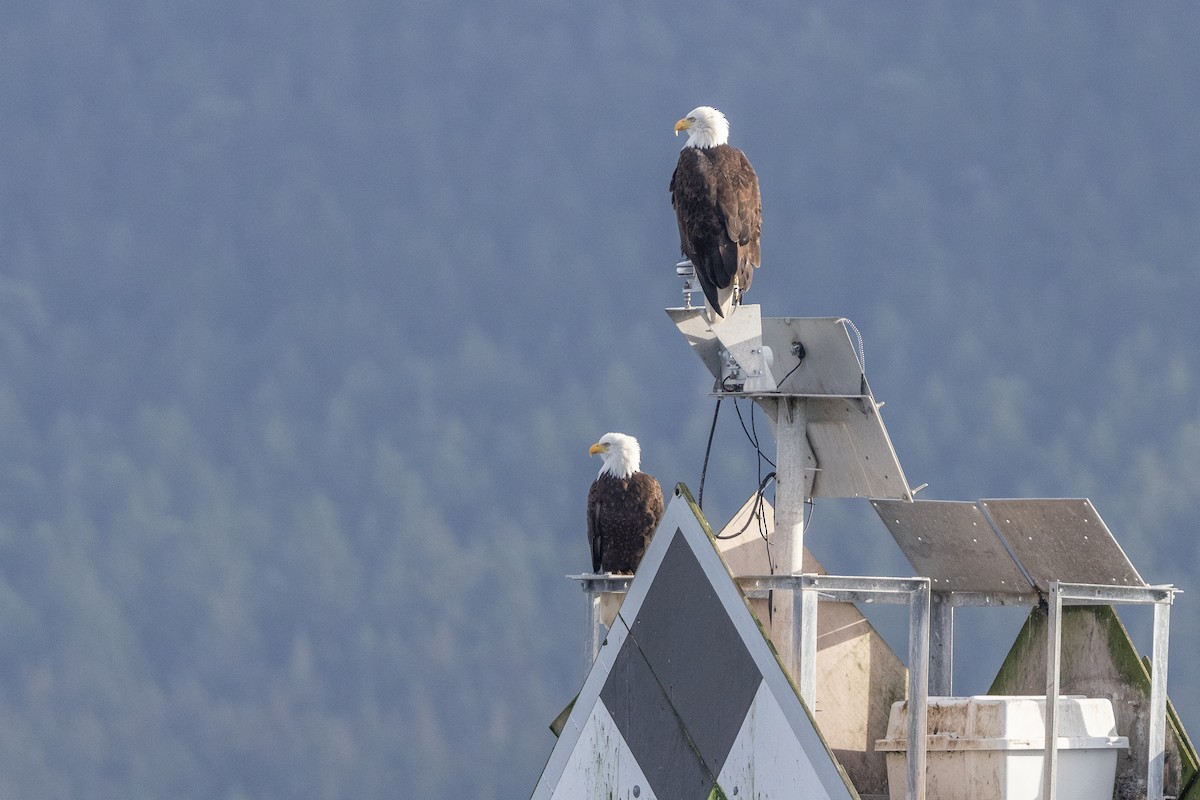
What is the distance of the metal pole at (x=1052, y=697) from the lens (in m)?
8.84

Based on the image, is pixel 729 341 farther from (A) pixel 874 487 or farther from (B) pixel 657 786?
(B) pixel 657 786

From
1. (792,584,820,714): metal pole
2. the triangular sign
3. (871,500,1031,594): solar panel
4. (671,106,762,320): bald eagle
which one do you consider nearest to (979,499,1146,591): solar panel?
(871,500,1031,594): solar panel

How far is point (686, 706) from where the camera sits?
9.30 meters

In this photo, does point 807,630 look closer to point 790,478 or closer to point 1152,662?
point 790,478

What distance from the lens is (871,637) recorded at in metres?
11.2

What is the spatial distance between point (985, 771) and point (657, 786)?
1.57 m

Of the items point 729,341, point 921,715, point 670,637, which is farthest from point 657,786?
point 729,341

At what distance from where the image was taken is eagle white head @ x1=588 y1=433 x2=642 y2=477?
609 inches

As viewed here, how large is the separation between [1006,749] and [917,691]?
1.87ft

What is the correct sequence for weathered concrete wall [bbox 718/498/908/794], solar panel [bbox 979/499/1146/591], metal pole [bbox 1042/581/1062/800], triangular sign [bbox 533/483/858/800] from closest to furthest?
triangular sign [bbox 533/483/858/800], metal pole [bbox 1042/581/1062/800], solar panel [bbox 979/499/1146/591], weathered concrete wall [bbox 718/498/908/794]

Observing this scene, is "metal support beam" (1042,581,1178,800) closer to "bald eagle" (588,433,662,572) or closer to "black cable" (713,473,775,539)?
"black cable" (713,473,775,539)

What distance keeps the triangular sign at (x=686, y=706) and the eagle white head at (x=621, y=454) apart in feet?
18.1

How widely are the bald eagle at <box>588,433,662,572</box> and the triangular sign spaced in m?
5.17

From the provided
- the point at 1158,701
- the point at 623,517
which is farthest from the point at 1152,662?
the point at 623,517
